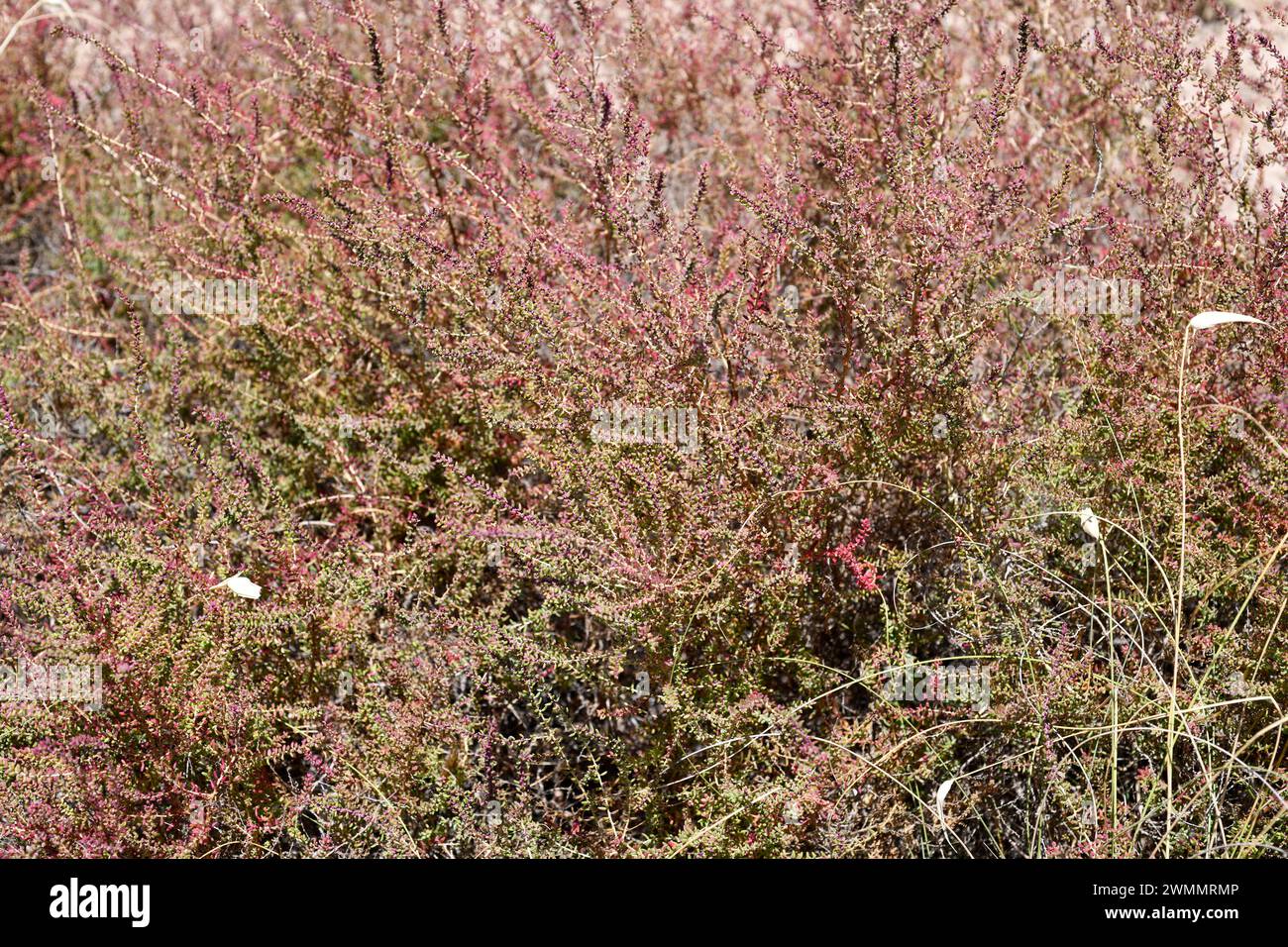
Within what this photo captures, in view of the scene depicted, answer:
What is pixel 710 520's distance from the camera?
2.90 meters

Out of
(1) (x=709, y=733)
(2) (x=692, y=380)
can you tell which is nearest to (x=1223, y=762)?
(1) (x=709, y=733)

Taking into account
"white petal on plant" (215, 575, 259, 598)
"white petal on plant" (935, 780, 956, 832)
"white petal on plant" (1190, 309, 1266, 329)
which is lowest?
"white petal on plant" (935, 780, 956, 832)

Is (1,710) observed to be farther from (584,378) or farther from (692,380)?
(692,380)

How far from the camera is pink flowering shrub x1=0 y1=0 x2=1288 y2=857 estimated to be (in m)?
2.84

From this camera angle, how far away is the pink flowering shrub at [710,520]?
284cm

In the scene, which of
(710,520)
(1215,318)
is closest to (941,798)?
(710,520)

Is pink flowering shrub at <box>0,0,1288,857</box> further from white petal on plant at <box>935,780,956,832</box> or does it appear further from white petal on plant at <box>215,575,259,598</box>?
white petal on plant at <box>215,575,259,598</box>

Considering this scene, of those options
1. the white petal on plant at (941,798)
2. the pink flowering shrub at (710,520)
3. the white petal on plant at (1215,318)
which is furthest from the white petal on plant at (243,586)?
the white petal on plant at (1215,318)

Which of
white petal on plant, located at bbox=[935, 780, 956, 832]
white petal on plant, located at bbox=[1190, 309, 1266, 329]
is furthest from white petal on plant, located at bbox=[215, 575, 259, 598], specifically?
white petal on plant, located at bbox=[1190, 309, 1266, 329]

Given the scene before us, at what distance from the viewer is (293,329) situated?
3.75 meters

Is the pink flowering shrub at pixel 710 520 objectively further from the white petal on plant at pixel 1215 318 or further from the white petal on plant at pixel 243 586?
the white petal on plant at pixel 1215 318

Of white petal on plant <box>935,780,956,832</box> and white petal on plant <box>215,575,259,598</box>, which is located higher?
white petal on plant <box>215,575,259,598</box>

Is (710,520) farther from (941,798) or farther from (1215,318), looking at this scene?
(1215,318)

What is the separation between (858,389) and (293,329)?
164 centimetres
